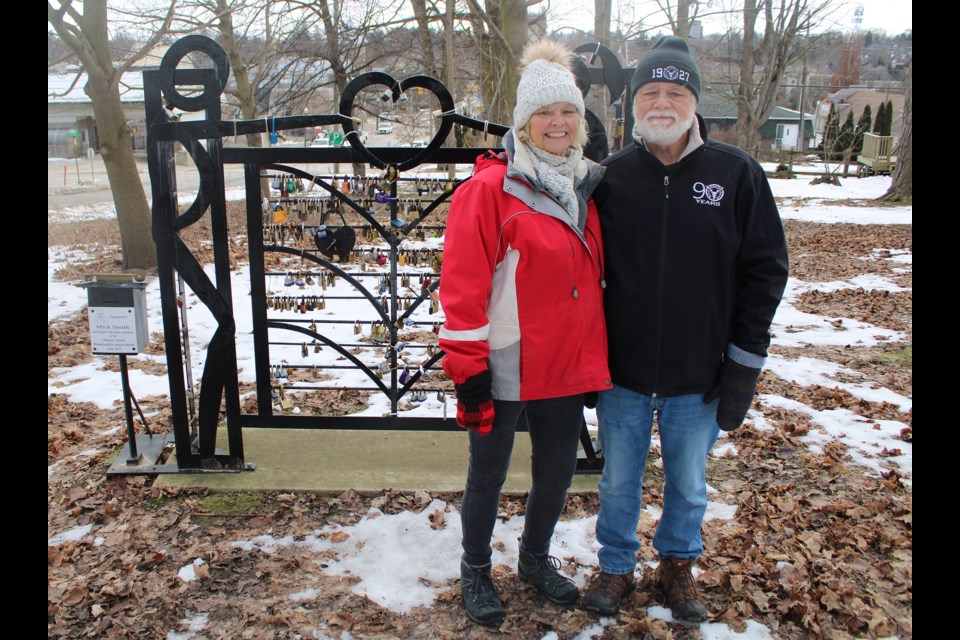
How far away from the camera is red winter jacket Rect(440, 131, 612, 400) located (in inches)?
98.7

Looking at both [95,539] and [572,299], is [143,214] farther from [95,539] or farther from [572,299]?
[572,299]

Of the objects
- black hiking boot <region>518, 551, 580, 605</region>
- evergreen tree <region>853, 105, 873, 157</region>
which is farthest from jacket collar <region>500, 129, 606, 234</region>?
evergreen tree <region>853, 105, 873, 157</region>

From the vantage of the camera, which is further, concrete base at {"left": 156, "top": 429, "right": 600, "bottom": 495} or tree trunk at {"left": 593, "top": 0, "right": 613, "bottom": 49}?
tree trunk at {"left": 593, "top": 0, "right": 613, "bottom": 49}

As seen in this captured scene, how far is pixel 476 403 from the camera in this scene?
2.53 meters

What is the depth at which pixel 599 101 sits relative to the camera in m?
19.2

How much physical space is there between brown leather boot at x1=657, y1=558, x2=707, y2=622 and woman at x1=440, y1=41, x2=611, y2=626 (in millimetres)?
749

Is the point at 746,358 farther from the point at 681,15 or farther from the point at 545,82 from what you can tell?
the point at 681,15

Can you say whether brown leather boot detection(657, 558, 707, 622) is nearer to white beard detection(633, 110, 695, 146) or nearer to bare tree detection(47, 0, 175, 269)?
white beard detection(633, 110, 695, 146)

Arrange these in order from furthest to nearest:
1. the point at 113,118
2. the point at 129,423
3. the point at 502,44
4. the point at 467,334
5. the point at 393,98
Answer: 1. the point at 502,44
2. the point at 113,118
3. the point at 129,423
4. the point at 393,98
5. the point at 467,334

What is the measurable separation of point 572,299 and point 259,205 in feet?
7.59

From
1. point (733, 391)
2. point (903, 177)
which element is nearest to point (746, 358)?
point (733, 391)

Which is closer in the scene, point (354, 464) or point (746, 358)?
point (746, 358)

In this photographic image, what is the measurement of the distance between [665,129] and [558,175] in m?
0.43
